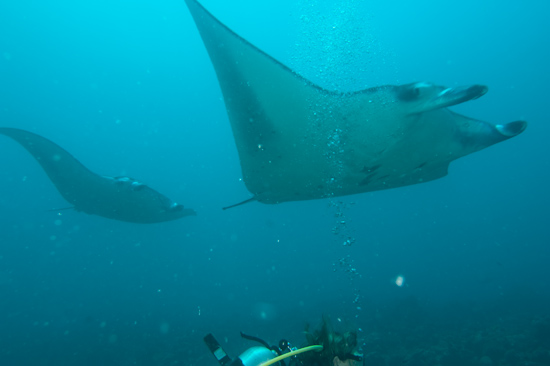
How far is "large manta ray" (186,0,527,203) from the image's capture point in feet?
9.32

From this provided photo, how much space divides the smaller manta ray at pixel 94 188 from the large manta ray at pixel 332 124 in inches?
129

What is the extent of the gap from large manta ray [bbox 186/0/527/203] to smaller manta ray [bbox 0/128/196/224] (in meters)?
3.28

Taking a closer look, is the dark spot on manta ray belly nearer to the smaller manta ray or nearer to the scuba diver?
the scuba diver

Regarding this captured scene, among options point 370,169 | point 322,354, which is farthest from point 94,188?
point 322,354

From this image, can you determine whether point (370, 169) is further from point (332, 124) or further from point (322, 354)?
point (322, 354)

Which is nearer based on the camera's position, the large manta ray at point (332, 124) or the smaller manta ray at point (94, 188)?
the large manta ray at point (332, 124)

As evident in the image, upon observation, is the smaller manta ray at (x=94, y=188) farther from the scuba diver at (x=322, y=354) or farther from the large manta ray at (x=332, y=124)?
the scuba diver at (x=322, y=354)

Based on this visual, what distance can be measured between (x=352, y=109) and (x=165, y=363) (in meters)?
11.1

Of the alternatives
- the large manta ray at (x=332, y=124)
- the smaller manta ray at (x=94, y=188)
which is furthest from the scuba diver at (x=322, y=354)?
the smaller manta ray at (x=94, y=188)

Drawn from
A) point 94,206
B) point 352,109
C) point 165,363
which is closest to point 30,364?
point 165,363

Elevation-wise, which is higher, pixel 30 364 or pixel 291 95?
pixel 291 95

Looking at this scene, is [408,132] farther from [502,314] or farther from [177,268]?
[177,268]

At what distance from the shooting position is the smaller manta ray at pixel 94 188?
577cm

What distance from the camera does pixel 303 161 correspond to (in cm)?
369
